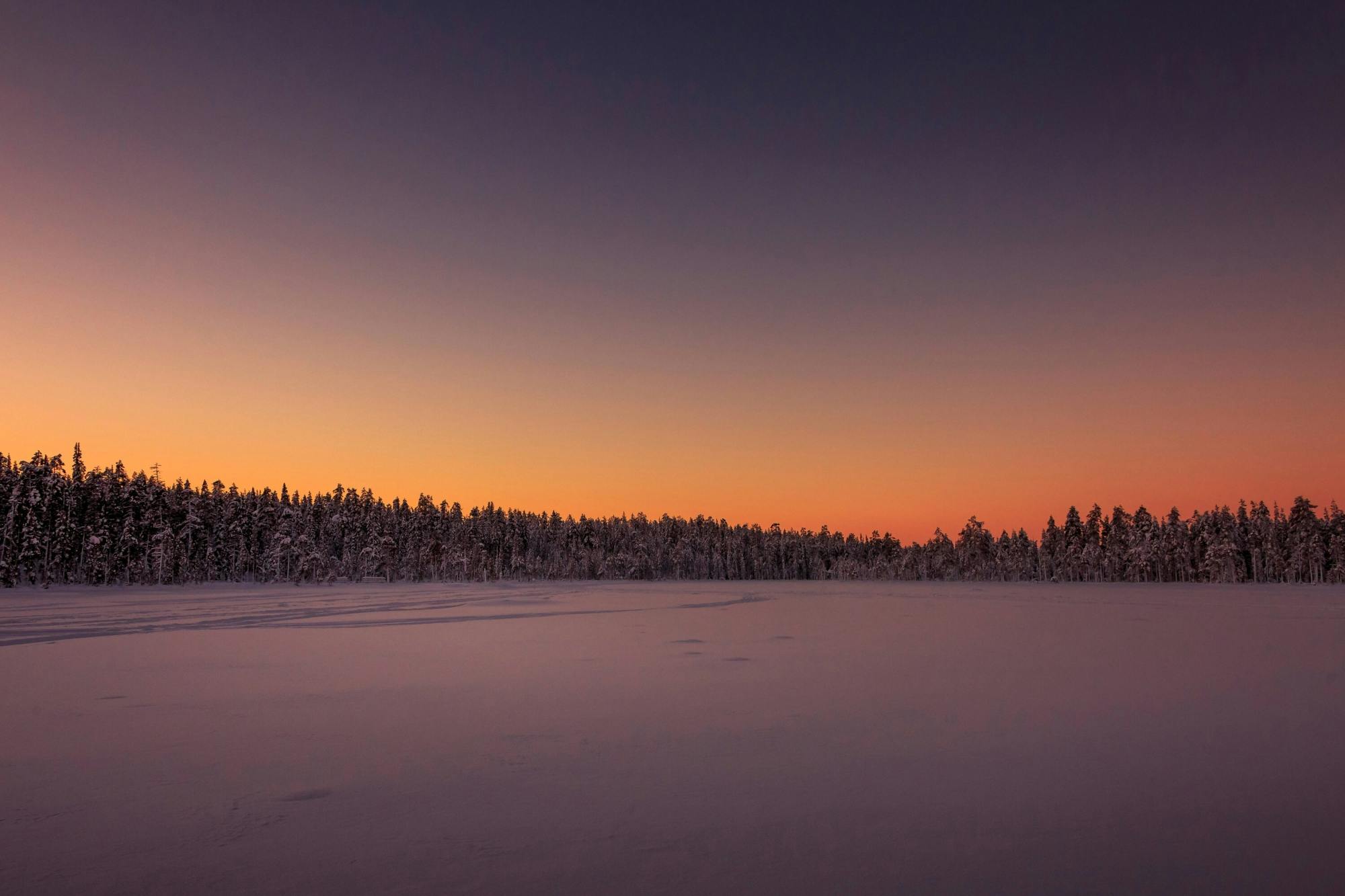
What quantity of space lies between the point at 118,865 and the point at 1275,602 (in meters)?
79.6

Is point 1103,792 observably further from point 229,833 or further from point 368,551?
point 368,551

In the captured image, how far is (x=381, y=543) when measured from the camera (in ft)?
433

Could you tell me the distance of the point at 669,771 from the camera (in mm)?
11016

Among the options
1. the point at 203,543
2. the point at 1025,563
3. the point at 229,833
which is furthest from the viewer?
the point at 1025,563

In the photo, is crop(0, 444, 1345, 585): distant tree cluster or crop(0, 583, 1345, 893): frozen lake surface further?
crop(0, 444, 1345, 585): distant tree cluster

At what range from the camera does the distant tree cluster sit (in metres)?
94.4

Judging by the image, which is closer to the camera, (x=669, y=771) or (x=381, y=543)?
(x=669, y=771)

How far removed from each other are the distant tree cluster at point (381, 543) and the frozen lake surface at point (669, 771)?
8633 centimetres

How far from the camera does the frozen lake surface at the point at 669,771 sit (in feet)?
24.5

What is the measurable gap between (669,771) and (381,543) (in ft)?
432

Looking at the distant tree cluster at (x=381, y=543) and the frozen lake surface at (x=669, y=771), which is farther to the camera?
the distant tree cluster at (x=381, y=543)

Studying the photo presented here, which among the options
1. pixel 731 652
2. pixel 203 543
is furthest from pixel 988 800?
pixel 203 543

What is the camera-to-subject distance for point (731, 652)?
25859mm

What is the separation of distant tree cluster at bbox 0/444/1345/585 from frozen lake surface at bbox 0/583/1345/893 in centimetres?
8633
